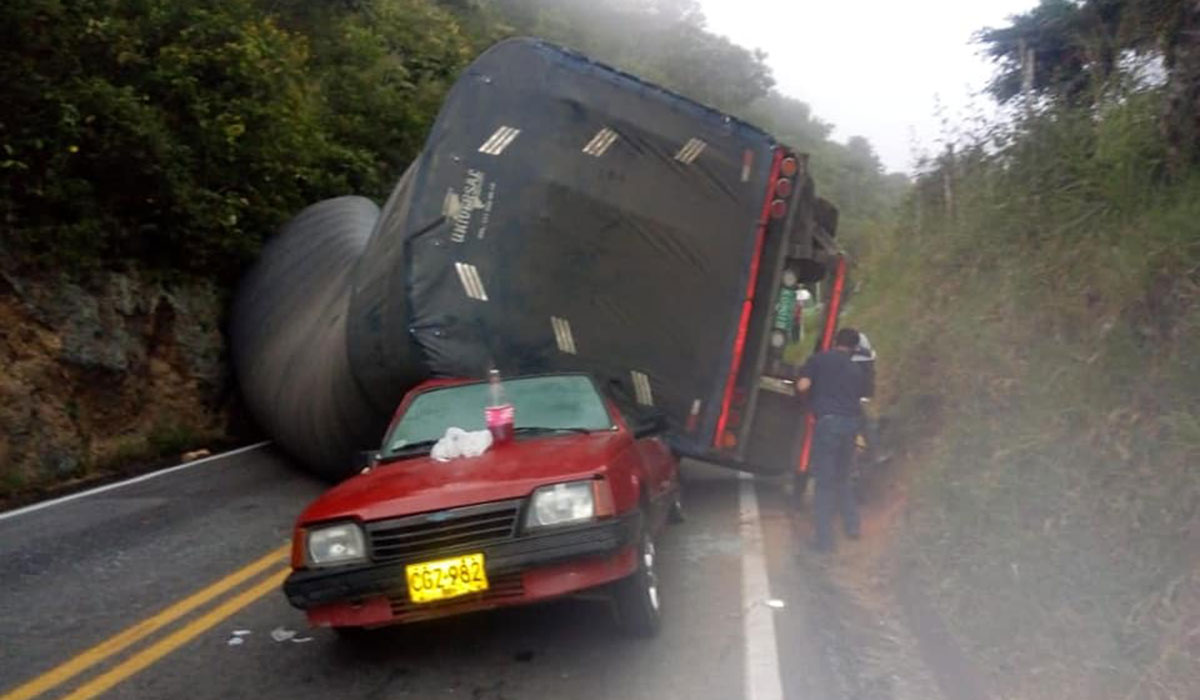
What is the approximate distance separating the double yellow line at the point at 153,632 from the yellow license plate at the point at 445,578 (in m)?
1.60

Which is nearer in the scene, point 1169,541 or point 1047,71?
point 1169,541

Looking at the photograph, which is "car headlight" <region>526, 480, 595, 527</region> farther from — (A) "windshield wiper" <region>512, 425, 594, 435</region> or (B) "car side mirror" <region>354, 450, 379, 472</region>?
(B) "car side mirror" <region>354, 450, 379, 472</region>

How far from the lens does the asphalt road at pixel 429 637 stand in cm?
575

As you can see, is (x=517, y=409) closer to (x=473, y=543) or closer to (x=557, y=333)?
(x=473, y=543)

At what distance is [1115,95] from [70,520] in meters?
9.05

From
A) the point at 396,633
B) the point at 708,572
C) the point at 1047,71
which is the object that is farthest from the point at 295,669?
the point at 1047,71

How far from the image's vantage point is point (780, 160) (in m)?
9.68

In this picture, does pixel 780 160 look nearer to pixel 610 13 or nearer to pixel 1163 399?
pixel 1163 399

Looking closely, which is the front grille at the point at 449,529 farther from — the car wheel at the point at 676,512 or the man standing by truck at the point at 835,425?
the man standing by truck at the point at 835,425

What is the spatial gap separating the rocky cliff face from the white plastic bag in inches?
283

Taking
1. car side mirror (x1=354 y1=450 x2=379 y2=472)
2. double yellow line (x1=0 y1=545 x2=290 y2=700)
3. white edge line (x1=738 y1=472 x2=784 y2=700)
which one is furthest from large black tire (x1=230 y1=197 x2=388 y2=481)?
white edge line (x1=738 y1=472 x2=784 y2=700)

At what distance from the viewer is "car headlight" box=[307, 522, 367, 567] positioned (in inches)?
225

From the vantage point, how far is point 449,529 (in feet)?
18.5

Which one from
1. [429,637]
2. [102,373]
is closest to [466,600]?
[429,637]
